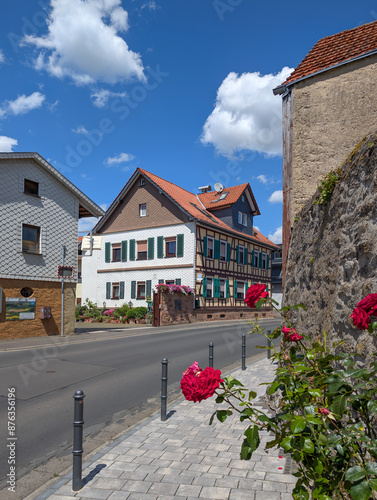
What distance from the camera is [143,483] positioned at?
3838 mm

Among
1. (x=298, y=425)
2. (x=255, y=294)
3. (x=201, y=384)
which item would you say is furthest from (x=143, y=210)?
(x=298, y=425)

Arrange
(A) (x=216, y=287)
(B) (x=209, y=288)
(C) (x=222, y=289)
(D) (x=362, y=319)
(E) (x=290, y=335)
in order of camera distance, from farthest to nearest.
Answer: (C) (x=222, y=289) < (A) (x=216, y=287) < (B) (x=209, y=288) < (E) (x=290, y=335) < (D) (x=362, y=319)

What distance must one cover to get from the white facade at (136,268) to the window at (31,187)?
33.0 ft

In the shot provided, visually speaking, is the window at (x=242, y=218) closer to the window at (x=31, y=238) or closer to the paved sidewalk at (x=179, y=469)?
the window at (x=31, y=238)

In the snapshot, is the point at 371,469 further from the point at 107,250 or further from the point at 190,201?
the point at 107,250

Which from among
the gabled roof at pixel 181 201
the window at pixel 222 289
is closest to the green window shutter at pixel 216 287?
the window at pixel 222 289

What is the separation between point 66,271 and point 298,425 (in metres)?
17.7

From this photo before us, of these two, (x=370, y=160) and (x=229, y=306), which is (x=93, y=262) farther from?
(x=370, y=160)

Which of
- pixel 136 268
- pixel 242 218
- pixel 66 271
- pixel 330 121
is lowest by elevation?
pixel 66 271

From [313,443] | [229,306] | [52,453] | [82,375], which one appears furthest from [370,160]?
[229,306]

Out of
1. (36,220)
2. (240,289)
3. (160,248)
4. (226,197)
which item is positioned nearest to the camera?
(36,220)

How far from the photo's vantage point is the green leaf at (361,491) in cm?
176

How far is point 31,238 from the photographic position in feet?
59.4

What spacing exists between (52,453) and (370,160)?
4.77 metres
